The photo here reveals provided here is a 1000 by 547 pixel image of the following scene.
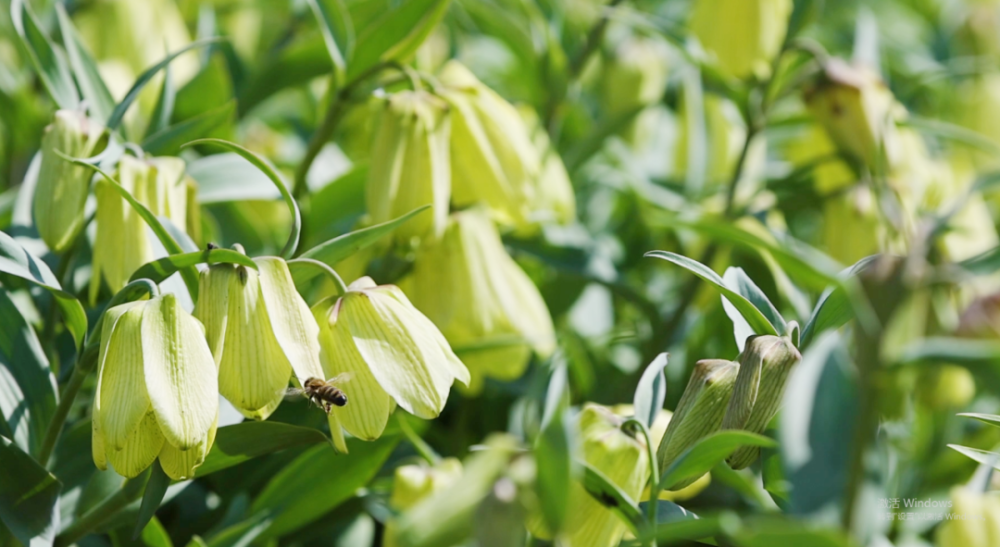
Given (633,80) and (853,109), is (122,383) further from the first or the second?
(633,80)

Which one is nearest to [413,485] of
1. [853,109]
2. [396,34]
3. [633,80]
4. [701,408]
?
[701,408]

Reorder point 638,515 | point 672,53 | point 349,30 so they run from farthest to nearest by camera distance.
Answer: point 672,53, point 349,30, point 638,515

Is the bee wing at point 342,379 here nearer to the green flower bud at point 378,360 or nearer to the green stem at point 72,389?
the green flower bud at point 378,360

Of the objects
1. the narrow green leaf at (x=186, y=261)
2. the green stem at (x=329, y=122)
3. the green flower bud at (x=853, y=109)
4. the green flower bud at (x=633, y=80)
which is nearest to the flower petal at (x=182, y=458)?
the narrow green leaf at (x=186, y=261)

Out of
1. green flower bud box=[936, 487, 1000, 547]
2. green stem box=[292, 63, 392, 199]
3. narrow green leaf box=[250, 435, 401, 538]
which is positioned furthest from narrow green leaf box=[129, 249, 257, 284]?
green flower bud box=[936, 487, 1000, 547]

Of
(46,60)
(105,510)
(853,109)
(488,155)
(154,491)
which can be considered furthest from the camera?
(853,109)

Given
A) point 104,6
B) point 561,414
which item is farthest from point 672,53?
point 561,414

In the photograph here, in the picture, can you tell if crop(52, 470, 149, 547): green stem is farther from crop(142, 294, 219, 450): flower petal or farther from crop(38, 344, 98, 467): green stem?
crop(142, 294, 219, 450): flower petal

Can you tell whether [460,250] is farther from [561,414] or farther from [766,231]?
[561,414]
